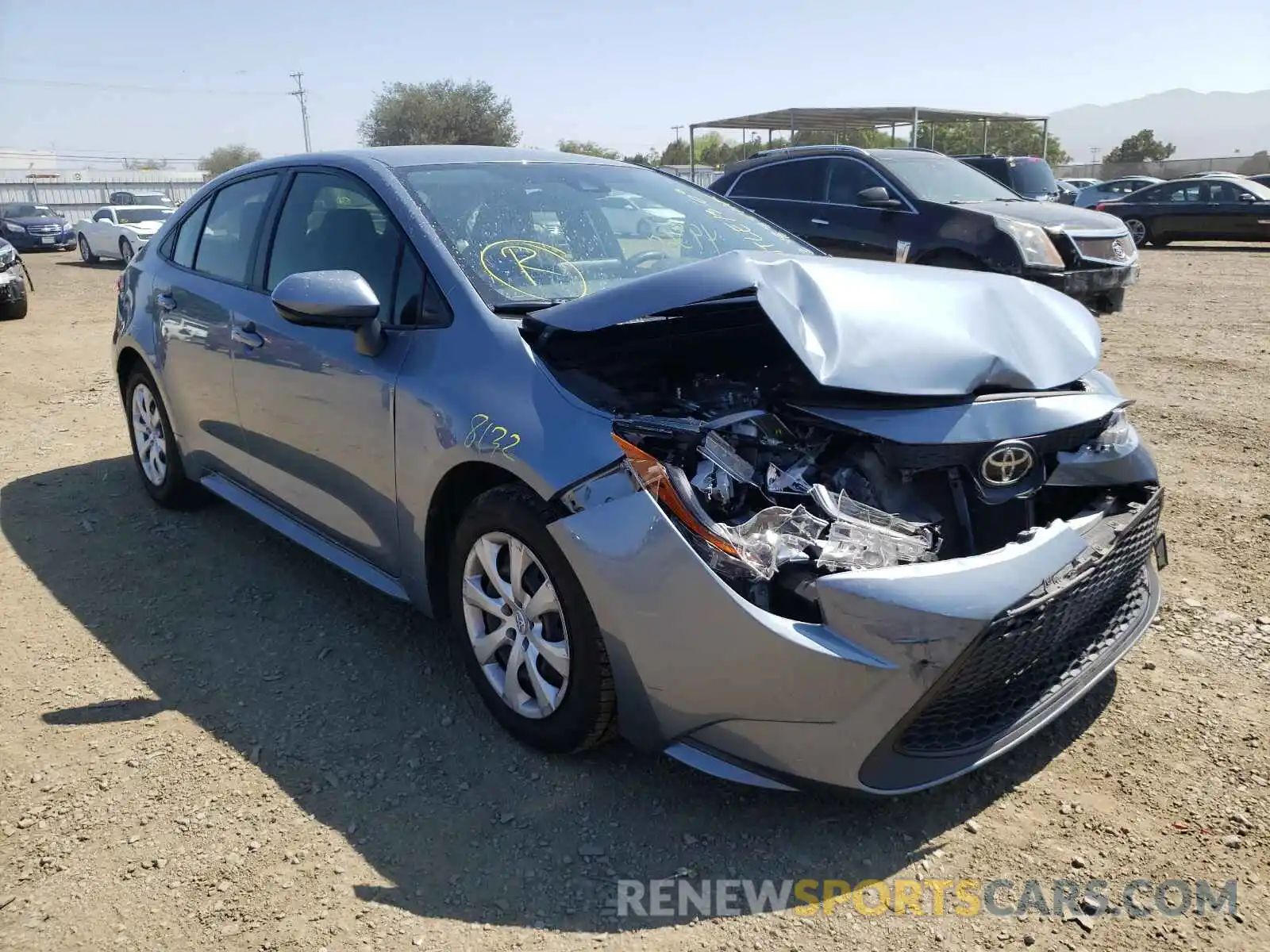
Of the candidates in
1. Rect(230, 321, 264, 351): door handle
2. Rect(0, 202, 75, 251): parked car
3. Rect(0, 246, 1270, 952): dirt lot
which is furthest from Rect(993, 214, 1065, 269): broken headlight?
Rect(0, 202, 75, 251): parked car

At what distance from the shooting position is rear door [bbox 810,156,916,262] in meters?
8.75

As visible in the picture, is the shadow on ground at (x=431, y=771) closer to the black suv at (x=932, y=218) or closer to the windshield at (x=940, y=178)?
the black suv at (x=932, y=218)

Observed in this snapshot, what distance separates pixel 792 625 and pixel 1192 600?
225 centimetres

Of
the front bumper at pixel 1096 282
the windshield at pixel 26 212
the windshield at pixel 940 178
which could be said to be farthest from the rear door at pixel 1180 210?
the windshield at pixel 26 212

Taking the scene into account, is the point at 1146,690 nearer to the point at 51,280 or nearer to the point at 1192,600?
the point at 1192,600

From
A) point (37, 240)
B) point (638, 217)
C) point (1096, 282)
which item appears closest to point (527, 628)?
point (638, 217)

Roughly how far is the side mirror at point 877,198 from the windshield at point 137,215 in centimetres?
1769

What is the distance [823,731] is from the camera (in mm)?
2215

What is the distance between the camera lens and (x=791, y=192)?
9.70m

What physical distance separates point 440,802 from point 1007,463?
1.80 meters

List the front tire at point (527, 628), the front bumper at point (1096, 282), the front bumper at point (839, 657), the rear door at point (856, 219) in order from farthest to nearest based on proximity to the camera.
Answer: the rear door at point (856, 219) → the front bumper at point (1096, 282) → the front tire at point (527, 628) → the front bumper at point (839, 657)

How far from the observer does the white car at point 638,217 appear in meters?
3.60

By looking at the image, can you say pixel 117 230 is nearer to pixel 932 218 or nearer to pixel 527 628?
pixel 932 218

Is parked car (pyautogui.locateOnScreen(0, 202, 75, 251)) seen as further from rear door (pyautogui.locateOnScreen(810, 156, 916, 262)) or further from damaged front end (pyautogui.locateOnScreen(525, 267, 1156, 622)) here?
damaged front end (pyautogui.locateOnScreen(525, 267, 1156, 622))
